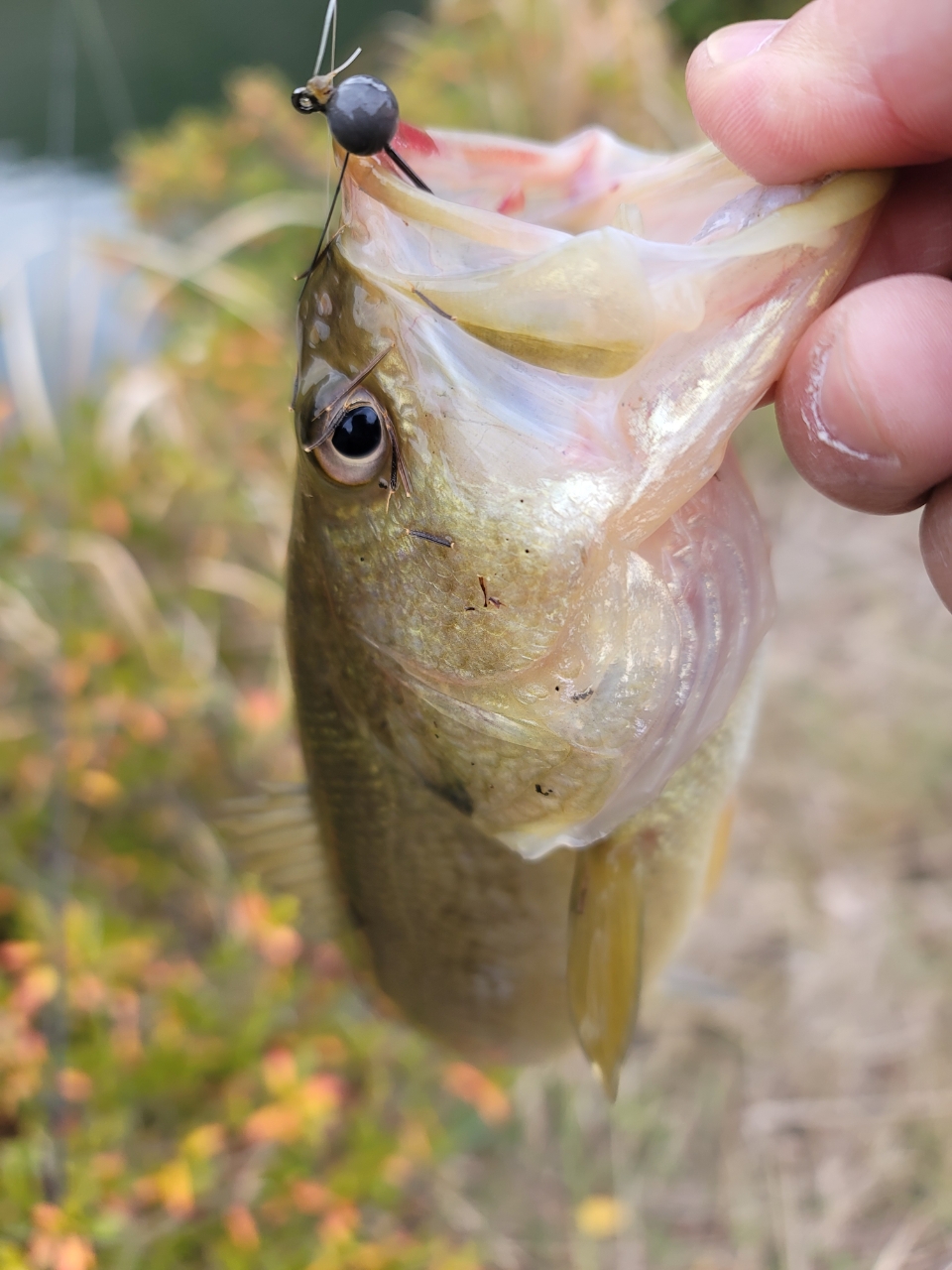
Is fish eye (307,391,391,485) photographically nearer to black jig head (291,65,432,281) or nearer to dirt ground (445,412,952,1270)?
black jig head (291,65,432,281)

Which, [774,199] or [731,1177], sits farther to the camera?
[731,1177]

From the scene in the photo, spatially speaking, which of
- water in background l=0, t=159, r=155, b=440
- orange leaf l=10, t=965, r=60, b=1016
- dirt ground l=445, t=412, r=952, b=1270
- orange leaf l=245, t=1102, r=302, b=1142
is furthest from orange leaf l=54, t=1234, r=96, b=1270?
water in background l=0, t=159, r=155, b=440

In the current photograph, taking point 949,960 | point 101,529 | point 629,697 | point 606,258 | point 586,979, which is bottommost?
point 949,960

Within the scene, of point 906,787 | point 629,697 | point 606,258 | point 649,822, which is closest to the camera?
point 606,258

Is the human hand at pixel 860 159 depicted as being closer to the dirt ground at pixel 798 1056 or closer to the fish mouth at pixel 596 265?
the fish mouth at pixel 596 265

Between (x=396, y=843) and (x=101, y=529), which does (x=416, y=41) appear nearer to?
(x=101, y=529)

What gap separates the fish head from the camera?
79 centimetres

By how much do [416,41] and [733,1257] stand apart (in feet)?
20.1

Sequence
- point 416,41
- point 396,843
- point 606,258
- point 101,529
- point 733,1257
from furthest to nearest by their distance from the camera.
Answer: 1. point 416,41
2. point 101,529
3. point 733,1257
4. point 396,843
5. point 606,258

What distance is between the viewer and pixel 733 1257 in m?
2.09

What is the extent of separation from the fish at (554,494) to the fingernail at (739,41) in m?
0.09

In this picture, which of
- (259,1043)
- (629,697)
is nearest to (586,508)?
(629,697)

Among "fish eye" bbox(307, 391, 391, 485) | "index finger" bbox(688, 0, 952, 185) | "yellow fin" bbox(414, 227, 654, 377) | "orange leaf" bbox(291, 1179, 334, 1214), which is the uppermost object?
"index finger" bbox(688, 0, 952, 185)

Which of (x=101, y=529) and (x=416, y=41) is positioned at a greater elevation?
(x=416, y=41)
